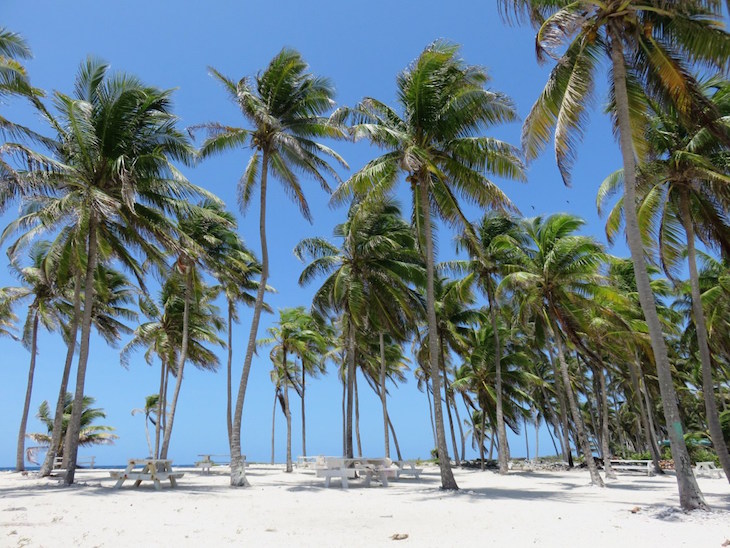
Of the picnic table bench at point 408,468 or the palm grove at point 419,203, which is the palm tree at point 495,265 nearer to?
the palm grove at point 419,203

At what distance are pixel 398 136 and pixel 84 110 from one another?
330 inches

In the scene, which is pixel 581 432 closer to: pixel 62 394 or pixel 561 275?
pixel 561 275

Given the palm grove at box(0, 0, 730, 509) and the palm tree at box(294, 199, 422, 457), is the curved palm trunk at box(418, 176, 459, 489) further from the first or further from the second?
the palm tree at box(294, 199, 422, 457)

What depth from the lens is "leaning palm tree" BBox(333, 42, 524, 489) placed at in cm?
1365

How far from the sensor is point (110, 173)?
14.4 metres

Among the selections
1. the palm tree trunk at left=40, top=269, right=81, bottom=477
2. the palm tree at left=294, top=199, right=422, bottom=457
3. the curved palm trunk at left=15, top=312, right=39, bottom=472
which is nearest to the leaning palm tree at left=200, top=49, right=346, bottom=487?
the palm tree at left=294, top=199, right=422, bottom=457

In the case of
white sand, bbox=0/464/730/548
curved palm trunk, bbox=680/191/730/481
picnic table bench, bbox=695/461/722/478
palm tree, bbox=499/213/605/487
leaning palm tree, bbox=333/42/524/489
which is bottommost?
picnic table bench, bbox=695/461/722/478

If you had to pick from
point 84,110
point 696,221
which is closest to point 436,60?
point 696,221

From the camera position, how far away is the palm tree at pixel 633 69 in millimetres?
8992

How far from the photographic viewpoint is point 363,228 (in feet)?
65.5

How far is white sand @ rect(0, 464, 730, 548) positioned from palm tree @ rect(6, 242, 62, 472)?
1410 centimetres

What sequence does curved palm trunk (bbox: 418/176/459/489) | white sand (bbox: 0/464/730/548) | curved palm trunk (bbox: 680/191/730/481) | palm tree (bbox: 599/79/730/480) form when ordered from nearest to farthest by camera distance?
white sand (bbox: 0/464/730/548) → curved palm trunk (bbox: 680/191/730/481) → palm tree (bbox: 599/79/730/480) → curved palm trunk (bbox: 418/176/459/489)

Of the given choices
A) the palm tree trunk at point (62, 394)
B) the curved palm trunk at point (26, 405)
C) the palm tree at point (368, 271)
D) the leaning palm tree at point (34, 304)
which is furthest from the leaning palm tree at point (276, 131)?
the curved palm trunk at point (26, 405)

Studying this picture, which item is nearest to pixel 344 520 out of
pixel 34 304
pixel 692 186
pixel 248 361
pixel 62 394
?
pixel 248 361
